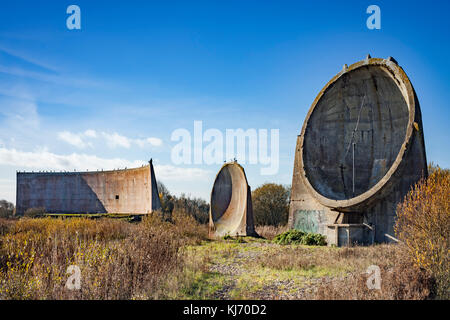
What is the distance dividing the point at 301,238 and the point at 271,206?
47.2 feet

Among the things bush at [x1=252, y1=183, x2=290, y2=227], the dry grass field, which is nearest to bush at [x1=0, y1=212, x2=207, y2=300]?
the dry grass field

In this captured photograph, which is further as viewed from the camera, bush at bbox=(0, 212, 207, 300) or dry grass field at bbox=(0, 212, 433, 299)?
dry grass field at bbox=(0, 212, 433, 299)

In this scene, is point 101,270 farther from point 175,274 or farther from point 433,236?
point 433,236

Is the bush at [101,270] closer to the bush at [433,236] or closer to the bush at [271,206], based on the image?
the bush at [433,236]

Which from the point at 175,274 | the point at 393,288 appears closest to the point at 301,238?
the point at 175,274

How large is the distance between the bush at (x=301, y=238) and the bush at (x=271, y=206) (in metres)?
13.2

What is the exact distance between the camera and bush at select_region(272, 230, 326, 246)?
58.9 feet

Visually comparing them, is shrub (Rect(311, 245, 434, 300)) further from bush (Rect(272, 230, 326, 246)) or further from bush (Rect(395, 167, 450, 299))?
bush (Rect(272, 230, 326, 246))

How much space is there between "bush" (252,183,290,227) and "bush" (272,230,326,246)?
519 inches

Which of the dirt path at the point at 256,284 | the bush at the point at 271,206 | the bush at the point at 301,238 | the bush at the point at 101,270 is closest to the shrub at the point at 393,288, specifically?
the dirt path at the point at 256,284

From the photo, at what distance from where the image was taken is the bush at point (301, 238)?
17938mm
